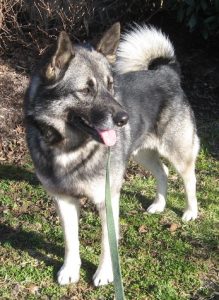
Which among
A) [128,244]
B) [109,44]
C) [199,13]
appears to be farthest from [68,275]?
[199,13]

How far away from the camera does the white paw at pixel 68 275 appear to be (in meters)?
3.33

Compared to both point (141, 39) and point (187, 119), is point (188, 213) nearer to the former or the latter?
point (187, 119)

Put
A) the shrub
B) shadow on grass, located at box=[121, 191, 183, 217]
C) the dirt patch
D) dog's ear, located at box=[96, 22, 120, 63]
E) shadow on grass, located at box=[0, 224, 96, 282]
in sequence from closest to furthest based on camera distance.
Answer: dog's ear, located at box=[96, 22, 120, 63], shadow on grass, located at box=[0, 224, 96, 282], shadow on grass, located at box=[121, 191, 183, 217], the dirt patch, the shrub

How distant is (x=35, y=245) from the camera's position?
147 inches

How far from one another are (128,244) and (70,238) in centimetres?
61

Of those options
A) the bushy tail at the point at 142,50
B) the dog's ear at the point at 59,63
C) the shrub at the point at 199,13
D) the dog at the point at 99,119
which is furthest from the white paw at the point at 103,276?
the shrub at the point at 199,13

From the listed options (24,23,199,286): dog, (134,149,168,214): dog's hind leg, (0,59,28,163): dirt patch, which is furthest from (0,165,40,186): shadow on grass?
(24,23,199,286): dog

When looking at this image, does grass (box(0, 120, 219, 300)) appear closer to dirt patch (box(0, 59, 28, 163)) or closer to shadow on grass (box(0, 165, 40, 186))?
shadow on grass (box(0, 165, 40, 186))

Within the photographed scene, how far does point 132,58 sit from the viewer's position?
3906 mm

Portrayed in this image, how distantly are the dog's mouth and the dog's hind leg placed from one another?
4.55ft

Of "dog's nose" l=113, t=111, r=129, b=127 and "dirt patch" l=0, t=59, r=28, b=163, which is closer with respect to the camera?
"dog's nose" l=113, t=111, r=129, b=127

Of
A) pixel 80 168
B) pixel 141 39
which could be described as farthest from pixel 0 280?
pixel 141 39

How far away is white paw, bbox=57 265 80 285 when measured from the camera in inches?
131

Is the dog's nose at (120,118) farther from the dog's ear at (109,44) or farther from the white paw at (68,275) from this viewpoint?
the white paw at (68,275)
